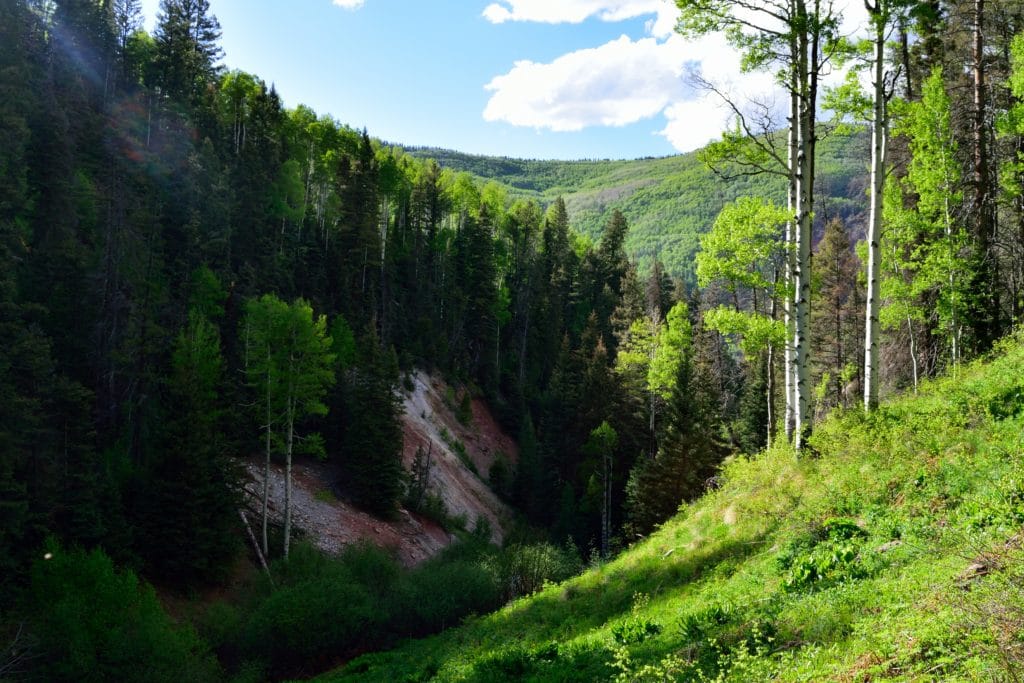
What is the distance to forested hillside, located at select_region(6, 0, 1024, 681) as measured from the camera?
11852 millimetres

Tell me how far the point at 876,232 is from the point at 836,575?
7745mm

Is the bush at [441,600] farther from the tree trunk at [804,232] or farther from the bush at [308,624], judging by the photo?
the tree trunk at [804,232]

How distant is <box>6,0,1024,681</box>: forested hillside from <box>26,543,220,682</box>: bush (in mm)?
89

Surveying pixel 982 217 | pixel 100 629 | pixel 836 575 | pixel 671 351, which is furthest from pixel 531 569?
pixel 982 217

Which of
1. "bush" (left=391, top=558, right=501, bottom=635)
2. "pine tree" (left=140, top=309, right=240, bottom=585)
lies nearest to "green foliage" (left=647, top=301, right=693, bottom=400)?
"bush" (left=391, top=558, right=501, bottom=635)

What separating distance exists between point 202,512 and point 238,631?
16.1ft

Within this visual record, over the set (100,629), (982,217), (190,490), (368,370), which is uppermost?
(982,217)

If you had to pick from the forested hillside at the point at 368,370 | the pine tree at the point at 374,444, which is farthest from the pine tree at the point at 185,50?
the pine tree at the point at 374,444

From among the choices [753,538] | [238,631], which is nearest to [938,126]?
[753,538]

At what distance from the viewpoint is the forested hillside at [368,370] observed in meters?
11.9

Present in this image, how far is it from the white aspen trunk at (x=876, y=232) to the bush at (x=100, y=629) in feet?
65.1

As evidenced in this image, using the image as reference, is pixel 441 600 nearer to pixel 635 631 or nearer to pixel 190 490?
pixel 190 490

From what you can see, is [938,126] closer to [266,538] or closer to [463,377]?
[266,538]

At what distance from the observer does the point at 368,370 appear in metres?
36.6
